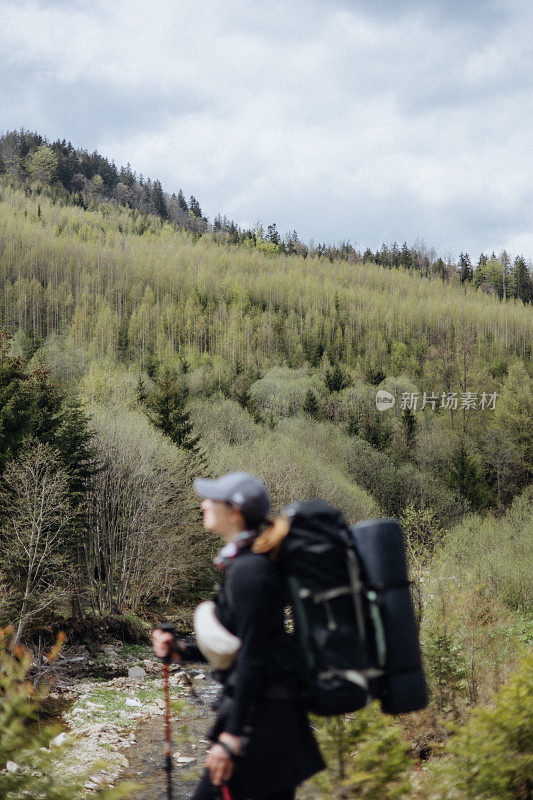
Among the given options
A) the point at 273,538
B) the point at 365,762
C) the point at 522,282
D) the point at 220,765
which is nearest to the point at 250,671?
the point at 220,765

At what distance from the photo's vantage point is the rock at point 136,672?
21375 mm

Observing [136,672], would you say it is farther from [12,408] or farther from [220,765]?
[220,765]

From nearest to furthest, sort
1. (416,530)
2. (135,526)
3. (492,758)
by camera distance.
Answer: (492,758) < (416,530) < (135,526)

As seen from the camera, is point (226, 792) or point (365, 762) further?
point (365, 762)

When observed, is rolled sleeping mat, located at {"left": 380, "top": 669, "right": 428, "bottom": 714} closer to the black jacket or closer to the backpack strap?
the black jacket

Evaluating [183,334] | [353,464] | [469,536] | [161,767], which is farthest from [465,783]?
[183,334]

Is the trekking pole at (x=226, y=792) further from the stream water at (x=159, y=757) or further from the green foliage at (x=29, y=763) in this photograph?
the stream water at (x=159, y=757)

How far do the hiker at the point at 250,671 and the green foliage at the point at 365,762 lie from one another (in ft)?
2.90

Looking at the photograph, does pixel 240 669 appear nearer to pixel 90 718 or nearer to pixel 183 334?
pixel 90 718

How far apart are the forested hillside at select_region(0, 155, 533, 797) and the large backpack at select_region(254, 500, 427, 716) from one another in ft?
7.33

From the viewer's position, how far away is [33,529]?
20.4m

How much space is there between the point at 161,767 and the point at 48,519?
402 inches

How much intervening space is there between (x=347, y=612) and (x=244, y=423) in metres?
51.6

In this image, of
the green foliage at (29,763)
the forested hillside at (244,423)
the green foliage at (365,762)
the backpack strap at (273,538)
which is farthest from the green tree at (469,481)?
the backpack strap at (273,538)
